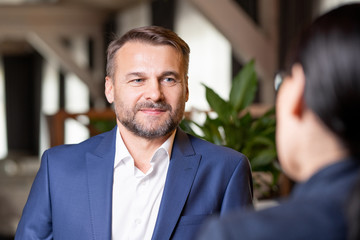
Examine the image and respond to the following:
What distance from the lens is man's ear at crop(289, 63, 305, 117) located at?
579 millimetres

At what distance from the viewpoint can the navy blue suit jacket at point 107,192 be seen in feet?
4.03

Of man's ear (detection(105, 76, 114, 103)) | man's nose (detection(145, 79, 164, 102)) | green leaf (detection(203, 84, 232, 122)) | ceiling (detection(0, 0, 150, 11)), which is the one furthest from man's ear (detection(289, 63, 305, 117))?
ceiling (detection(0, 0, 150, 11))

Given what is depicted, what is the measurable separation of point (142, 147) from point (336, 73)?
0.82 metres

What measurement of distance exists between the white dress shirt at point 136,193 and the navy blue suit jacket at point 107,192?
0.02 meters

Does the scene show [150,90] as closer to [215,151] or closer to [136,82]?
[136,82]

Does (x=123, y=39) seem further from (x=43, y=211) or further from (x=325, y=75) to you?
(x=325, y=75)

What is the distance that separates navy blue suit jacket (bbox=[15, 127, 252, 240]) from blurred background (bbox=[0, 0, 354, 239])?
41cm

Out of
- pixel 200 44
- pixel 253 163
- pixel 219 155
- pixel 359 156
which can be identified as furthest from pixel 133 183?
pixel 200 44

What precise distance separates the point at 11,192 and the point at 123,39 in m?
4.93

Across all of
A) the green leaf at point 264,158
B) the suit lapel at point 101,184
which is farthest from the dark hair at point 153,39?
the green leaf at point 264,158

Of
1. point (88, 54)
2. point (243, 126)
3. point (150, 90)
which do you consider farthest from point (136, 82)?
point (88, 54)

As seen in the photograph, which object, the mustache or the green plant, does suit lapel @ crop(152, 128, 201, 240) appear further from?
the green plant

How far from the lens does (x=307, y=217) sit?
0.53 metres

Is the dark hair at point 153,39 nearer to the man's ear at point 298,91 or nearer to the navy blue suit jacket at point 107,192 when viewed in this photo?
the navy blue suit jacket at point 107,192
